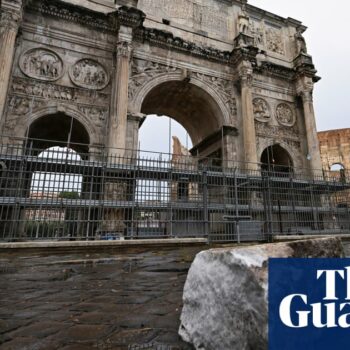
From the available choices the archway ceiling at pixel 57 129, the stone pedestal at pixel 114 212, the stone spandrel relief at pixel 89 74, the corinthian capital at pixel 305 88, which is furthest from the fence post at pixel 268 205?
the corinthian capital at pixel 305 88

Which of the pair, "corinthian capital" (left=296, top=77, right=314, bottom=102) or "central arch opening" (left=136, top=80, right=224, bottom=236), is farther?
"corinthian capital" (left=296, top=77, right=314, bottom=102)

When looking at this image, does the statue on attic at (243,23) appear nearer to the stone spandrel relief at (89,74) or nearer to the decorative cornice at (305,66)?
the decorative cornice at (305,66)

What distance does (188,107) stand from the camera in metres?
15.3

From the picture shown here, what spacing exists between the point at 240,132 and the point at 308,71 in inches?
246

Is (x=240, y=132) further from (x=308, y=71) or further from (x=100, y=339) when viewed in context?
(x=100, y=339)

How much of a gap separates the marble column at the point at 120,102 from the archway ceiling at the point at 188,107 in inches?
94.6

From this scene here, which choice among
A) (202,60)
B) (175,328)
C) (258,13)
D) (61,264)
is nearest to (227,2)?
(258,13)

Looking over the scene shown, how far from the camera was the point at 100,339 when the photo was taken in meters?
1.45

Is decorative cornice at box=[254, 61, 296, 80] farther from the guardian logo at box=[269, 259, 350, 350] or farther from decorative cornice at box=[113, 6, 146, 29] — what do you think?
the guardian logo at box=[269, 259, 350, 350]

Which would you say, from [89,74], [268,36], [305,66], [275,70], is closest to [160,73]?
[89,74]

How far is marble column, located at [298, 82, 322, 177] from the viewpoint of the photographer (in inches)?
560

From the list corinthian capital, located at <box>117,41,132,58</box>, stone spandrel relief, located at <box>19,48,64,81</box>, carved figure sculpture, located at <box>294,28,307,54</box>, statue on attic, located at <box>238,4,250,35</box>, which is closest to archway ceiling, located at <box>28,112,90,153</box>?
stone spandrel relief, located at <box>19,48,64,81</box>

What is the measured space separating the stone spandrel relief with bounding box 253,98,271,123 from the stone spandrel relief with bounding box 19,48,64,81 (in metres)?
10.0

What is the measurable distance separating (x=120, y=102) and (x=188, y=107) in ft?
18.7
